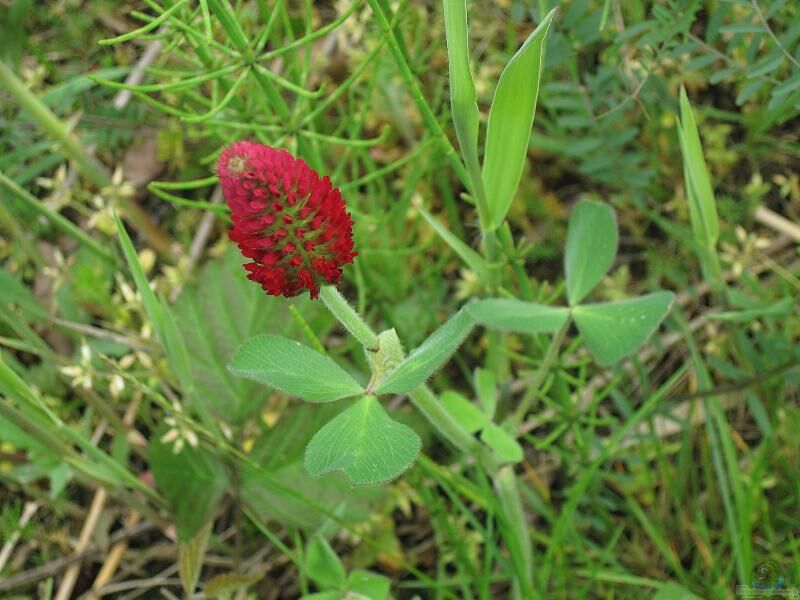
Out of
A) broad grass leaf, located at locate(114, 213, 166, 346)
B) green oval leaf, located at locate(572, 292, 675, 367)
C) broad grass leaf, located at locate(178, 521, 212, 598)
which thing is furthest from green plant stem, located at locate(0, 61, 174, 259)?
green oval leaf, located at locate(572, 292, 675, 367)

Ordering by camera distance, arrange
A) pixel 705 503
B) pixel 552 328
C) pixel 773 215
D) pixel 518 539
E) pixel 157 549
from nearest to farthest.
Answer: pixel 552 328 → pixel 518 539 → pixel 705 503 → pixel 157 549 → pixel 773 215

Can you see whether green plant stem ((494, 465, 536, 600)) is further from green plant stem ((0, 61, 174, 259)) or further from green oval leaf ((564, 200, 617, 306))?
green plant stem ((0, 61, 174, 259))

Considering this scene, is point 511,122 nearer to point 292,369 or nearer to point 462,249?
point 462,249

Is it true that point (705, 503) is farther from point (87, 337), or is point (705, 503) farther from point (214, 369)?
point (87, 337)

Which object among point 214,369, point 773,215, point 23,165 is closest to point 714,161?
point 773,215

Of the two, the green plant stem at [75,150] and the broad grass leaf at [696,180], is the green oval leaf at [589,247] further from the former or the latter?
the green plant stem at [75,150]

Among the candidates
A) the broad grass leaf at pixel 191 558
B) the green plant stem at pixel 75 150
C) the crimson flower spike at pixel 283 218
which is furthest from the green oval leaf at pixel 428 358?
the green plant stem at pixel 75 150
